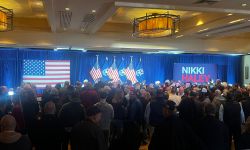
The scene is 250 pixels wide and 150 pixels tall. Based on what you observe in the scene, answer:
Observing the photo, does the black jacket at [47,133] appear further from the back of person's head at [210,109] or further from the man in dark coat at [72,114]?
the back of person's head at [210,109]

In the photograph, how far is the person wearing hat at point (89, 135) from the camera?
3527 millimetres

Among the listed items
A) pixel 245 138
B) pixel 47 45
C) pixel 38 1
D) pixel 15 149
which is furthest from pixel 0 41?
pixel 245 138

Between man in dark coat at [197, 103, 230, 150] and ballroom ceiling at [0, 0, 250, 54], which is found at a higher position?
ballroom ceiling at [0, 0, 250, 54]

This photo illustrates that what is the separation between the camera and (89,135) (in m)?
3.53

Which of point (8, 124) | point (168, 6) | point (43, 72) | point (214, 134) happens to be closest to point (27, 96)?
point (8, 124)

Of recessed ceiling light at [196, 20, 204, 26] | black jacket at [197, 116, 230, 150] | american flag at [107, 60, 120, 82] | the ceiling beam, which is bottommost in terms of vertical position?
black jacket at [197, 116, 230, 150]

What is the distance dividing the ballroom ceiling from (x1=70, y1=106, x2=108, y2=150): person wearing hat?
10.7ft

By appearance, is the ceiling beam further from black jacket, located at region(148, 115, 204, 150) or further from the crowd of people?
black jacket, located at region(148, 115, 204, 150)

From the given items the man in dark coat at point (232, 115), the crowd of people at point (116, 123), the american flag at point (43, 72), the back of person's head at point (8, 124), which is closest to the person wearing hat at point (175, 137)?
the crowd of people at point (116, 123)

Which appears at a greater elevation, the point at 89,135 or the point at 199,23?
the point at 199,23

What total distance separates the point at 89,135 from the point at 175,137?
41.1 inches

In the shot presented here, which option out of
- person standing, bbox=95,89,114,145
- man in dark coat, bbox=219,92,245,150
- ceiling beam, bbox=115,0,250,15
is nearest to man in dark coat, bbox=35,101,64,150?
person standing, bbox=95,89,114,145

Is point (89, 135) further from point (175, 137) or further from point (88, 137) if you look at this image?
point (175, 137)

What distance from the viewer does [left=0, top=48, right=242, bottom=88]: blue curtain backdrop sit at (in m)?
12.9
